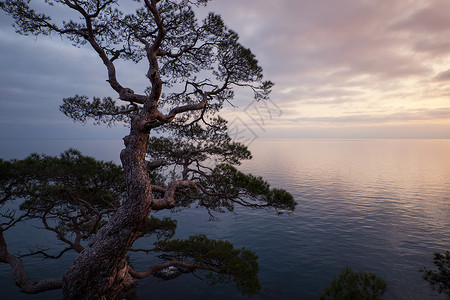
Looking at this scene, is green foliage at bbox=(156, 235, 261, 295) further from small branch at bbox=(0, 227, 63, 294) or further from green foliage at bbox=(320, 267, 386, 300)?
small branch at bbox=(0, 227, 63, 294)

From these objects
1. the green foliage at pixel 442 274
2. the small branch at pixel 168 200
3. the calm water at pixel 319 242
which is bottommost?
the calm water at pixel 319 242

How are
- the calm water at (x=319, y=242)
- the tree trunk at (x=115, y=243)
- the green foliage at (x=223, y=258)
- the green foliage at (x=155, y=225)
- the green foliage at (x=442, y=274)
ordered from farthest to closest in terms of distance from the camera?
the calm water at (x=319, y=242) < the green foliage at (x=155, y=225) < the green foliage at (x=223, y=258) < the green foliage at (x=442, y=274) < the tree trunk at (x=115, y=243)

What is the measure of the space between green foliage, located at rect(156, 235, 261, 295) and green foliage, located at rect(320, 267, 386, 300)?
8.65ft

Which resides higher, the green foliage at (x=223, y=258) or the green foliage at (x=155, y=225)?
the green foliage at (x=155, y=225)

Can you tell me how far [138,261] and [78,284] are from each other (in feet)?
46.3

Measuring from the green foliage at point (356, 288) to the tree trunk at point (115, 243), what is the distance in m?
6.03

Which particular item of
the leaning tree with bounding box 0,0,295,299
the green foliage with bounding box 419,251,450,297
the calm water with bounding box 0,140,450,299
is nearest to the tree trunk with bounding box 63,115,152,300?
the leaning tree with bounding box 0,0,295,299

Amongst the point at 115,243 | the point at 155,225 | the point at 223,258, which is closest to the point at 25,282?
the point at 155,225

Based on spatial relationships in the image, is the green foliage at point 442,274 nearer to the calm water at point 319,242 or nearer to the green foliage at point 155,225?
the calm water at point 319,242

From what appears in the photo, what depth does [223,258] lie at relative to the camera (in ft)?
29.6

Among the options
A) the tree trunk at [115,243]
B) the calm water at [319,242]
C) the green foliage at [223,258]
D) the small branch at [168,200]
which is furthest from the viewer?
the calm water at [319,242]

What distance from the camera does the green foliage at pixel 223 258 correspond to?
27.2 ft

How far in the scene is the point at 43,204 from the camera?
32.1 ft

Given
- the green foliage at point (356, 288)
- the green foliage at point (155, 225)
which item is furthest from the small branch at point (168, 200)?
the green foliage at point (155, 225)
